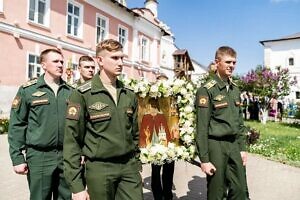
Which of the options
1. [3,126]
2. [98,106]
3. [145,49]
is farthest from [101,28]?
[98,106]

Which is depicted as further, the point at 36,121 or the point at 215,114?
the point at 215,114

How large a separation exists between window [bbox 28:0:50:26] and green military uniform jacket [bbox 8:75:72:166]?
15.3 m

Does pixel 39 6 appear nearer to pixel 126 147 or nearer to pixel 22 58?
pixel 22 58

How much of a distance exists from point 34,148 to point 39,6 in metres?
16.3

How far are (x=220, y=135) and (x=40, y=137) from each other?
1989 mm

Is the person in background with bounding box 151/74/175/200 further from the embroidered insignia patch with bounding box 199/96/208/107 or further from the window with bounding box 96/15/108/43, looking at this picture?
the window with bounding box 96/15/108/43

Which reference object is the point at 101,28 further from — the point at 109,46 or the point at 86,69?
the point at 109,46

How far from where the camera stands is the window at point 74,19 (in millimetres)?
21203

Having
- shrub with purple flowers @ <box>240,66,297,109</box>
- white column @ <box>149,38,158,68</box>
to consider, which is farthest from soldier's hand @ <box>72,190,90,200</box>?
white column @ <box>149,38,158,68</box>

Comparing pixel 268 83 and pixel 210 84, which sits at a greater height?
pixel 268 83

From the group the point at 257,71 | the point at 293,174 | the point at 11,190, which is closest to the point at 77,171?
the point at 11,190

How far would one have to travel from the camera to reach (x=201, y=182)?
7582mm

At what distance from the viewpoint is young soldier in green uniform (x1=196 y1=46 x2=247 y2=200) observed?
4082mm

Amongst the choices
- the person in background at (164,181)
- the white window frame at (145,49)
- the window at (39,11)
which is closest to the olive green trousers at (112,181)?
the person in background at (164,181)
